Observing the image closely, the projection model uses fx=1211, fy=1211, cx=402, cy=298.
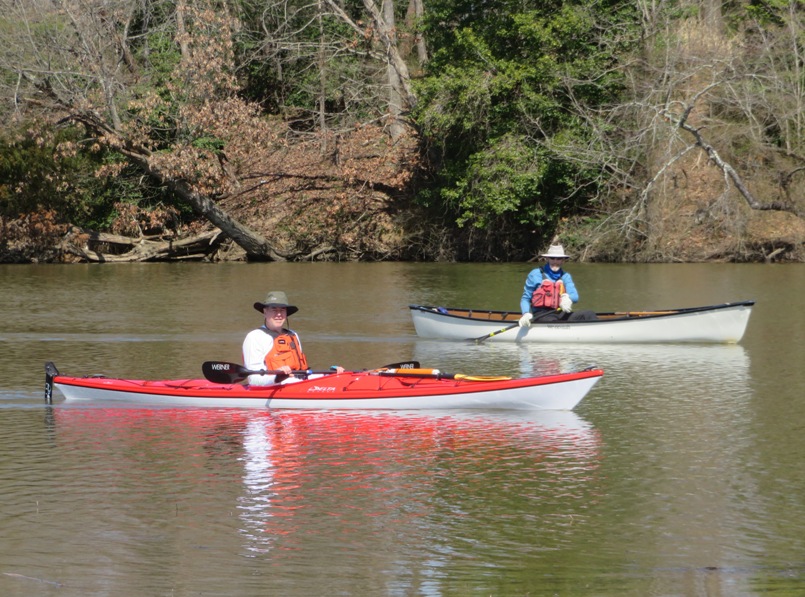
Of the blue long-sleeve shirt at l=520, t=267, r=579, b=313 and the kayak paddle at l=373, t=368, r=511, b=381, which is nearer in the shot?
the kayak paddle at l=373, t=368, r=511, b=381

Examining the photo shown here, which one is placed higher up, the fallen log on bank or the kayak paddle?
the fallen log on bank

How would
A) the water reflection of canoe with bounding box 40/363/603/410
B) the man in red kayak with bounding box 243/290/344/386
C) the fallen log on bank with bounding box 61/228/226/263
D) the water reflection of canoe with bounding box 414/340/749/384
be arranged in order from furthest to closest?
the fallen log on bank with bounding box 61/228/226/263 < the water reflection of canoe with bounding box 414/340/749/384 < the man in red kayak with bounding box 243/290/344/386 < the water reflection of canoe with bounding box 40/363/603/410

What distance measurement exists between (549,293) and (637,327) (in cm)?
146

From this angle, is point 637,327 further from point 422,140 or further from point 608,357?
point 422,140

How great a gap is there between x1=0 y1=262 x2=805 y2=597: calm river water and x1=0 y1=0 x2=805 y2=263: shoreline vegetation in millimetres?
17945

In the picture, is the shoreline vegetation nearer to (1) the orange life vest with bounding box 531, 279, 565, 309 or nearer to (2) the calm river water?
(1) the orange life vest with bounding box 531, 279, 565, 309

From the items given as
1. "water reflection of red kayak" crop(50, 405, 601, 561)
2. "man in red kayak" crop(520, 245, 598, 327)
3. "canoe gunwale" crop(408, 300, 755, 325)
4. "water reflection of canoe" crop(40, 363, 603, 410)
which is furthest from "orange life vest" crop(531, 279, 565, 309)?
"water reflection of canoe" crop(40, 363, 603, 410)

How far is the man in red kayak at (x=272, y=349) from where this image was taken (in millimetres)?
12578

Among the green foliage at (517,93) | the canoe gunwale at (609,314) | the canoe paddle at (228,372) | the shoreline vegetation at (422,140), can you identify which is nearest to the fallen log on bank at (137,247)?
the shoreline vegetation at (422,140)

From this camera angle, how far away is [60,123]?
35.7 metres

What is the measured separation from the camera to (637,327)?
18781 mm

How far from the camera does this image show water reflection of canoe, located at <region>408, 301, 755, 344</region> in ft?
61.5

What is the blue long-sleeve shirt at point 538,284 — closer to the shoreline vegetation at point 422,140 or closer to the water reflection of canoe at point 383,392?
the water reflection of canoe at point 383,392

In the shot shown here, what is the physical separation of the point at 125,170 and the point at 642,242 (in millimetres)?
17065
